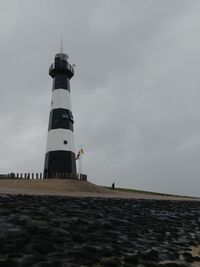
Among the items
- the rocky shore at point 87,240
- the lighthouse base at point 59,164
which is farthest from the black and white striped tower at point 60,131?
the rocky shore at point 87,240

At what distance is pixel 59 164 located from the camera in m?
40.0

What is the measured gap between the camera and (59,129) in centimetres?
4147

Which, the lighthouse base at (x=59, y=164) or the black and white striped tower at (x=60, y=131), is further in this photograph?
the black and white striped tower at (x=60, y=131)

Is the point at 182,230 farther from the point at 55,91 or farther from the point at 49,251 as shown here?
the point at 55,91

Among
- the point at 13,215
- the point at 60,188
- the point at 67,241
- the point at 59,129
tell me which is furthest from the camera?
the point at 59,129

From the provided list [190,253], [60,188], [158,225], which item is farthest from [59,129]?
[190,253]

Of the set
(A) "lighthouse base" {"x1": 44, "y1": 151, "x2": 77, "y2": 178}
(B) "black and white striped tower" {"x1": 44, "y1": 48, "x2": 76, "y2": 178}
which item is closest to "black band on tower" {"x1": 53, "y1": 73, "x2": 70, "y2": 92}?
(B) "black and white striped tower" {"x1": 44, "y1": 48, "x2": 76, "y2": 178}

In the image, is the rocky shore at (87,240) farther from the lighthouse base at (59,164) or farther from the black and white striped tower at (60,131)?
the black and white striped tower at (60,131)

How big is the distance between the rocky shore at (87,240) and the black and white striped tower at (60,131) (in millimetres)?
26201

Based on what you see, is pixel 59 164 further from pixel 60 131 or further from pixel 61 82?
pixel 61 82

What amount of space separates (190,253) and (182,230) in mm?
4080

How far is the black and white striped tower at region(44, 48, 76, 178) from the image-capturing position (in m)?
40.3

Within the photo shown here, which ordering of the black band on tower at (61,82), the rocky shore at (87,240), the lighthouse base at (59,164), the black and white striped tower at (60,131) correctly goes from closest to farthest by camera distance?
1. the rocky shore at (87,240)
2. the lighthouse base at (59,164)
3. the black and white striped tower at (60,131)
4. the black band on tower at (61,82)

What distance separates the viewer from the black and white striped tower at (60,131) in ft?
132
